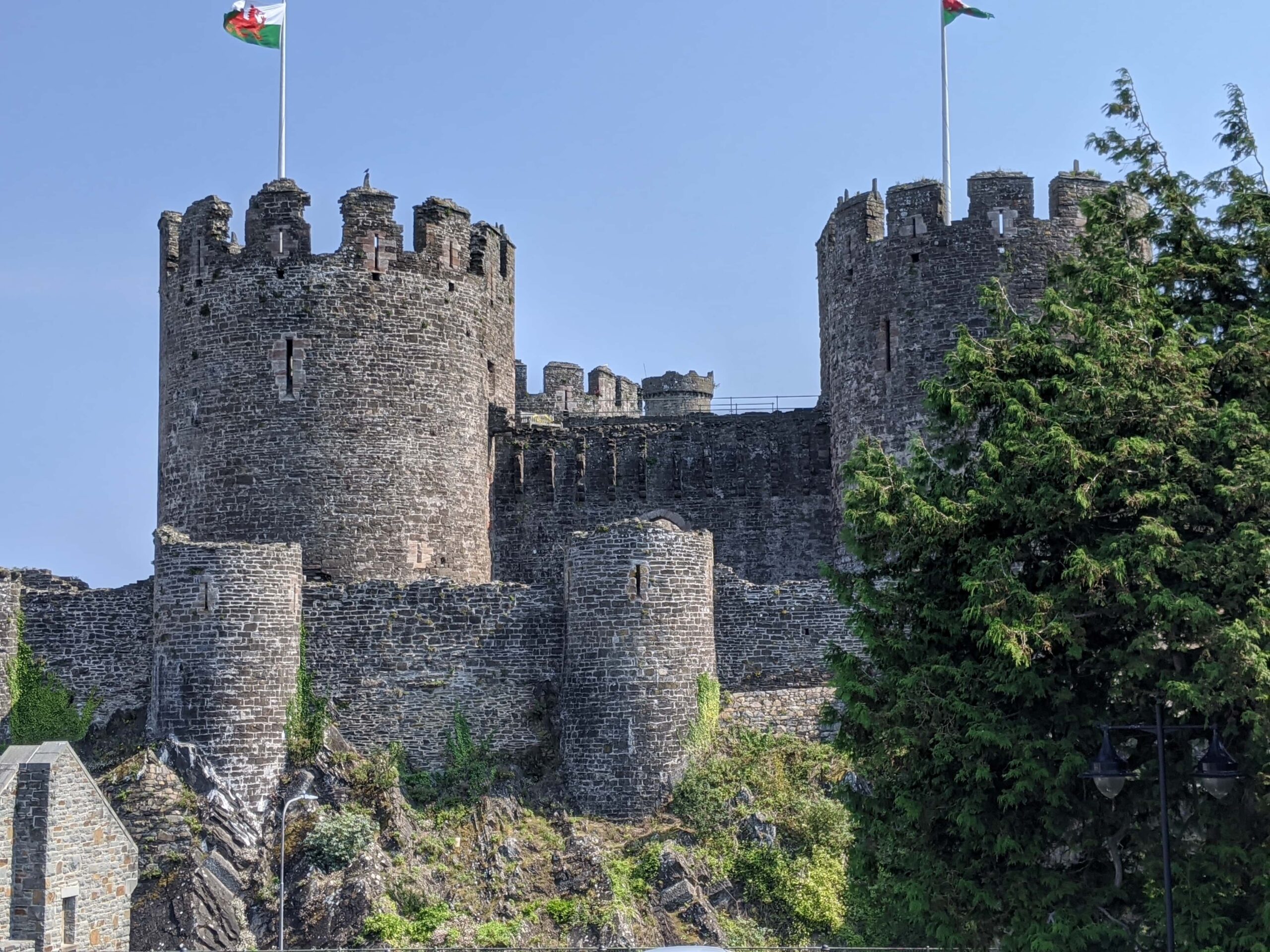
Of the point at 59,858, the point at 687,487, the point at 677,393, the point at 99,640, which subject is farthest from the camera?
the point at 677,393

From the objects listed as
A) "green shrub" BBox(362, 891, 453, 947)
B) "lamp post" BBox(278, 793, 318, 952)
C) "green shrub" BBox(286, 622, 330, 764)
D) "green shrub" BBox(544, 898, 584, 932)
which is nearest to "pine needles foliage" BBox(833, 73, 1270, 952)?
"green shrub" BBox(544, 898, 584, 932)

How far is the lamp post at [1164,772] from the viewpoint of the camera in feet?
63.9

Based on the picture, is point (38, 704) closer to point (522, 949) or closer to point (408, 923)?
point (408, 923)

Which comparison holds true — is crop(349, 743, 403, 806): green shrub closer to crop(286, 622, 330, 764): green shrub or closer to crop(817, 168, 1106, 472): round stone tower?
crop(286, 622, 330, 764): green shrub

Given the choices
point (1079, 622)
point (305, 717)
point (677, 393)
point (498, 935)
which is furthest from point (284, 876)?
point (677, 393)

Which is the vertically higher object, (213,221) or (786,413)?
(213,221)

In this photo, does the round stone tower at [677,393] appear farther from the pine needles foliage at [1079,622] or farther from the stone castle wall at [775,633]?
the pine needles foliage at [1079,622]

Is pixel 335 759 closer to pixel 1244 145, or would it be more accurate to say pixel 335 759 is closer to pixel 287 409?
pixel 287 409

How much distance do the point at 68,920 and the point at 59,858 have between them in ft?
3.05

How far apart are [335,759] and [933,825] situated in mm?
13776

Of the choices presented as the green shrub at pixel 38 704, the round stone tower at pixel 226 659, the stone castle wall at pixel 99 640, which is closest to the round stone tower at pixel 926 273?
the round stone tower at pixel 226 659

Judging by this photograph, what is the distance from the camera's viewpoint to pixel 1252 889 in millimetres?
21469

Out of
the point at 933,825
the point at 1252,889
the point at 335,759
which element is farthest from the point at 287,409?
the point at 1252,889

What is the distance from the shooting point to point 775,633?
35719 millimetres
